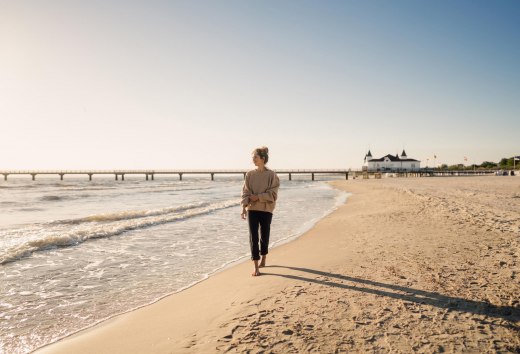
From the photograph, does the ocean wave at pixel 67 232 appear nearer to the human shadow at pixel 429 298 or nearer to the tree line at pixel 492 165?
the human shadow at pixel 429 298

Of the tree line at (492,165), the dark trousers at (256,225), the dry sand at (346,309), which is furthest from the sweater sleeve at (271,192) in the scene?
the tree line at (492,165)

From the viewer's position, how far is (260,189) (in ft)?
16.8

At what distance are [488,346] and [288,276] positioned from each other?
104 inches

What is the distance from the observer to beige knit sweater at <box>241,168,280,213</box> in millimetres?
5090

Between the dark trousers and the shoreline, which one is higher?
the dark trousers

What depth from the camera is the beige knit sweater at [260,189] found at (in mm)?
5090

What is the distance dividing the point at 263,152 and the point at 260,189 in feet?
1.91

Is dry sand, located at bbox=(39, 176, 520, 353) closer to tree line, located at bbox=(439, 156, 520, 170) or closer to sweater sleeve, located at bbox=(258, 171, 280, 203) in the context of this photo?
sweater sleeve, located at bbox=(258, 171, 280, 203)

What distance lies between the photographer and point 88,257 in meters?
6.86

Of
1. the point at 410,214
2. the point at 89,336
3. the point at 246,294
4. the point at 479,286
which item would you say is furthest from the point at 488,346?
the point at 410,214

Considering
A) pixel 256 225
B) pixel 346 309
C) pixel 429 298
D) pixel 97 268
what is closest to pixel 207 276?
pixel 256 225

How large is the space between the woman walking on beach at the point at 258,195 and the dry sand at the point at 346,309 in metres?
0.69

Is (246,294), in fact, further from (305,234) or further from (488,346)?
(305,234)

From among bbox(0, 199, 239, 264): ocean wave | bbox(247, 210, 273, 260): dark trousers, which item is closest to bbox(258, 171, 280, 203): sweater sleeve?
bbox(247, 210, 273, 260): dark trousers
